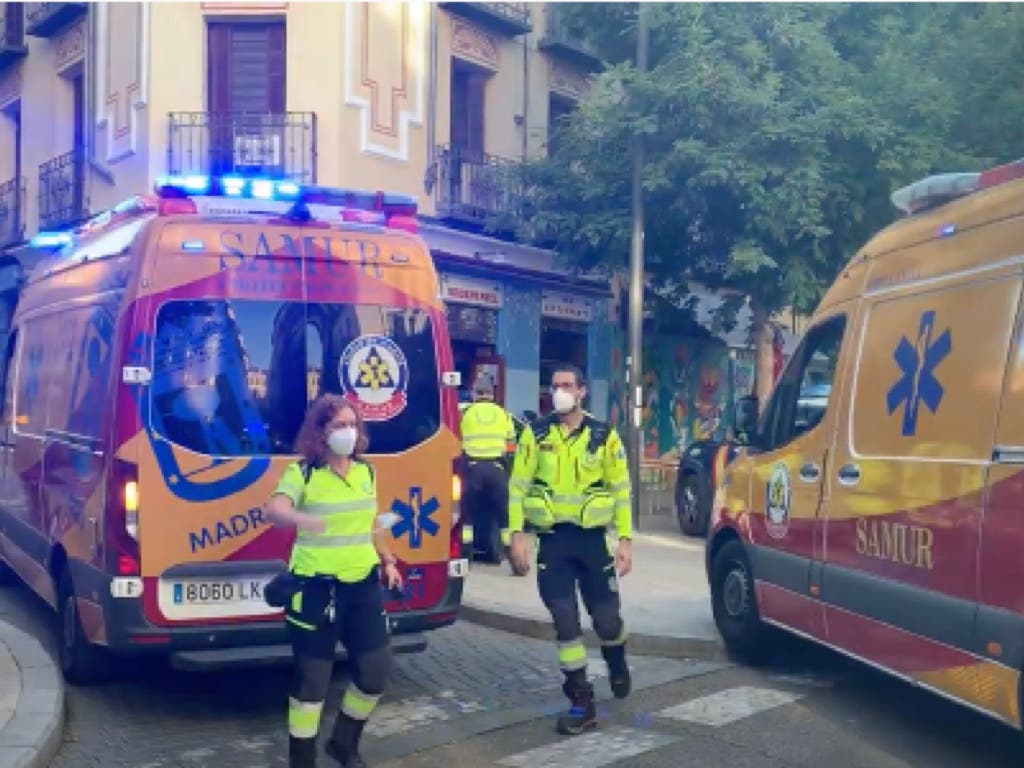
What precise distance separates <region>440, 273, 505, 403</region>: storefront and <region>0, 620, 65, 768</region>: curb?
1073 cm

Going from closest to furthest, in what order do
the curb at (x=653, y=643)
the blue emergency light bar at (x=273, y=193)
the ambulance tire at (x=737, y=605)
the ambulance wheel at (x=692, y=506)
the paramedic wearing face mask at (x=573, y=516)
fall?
the paramedic wearing face mask at (x=573, y=516) → the blue emergency light bar at (x=273, y=193) → the ambulance tire at (x=737, y=605) → the curb at (x=653, y=643) → the ambulance wheel at (x=692, y=506)

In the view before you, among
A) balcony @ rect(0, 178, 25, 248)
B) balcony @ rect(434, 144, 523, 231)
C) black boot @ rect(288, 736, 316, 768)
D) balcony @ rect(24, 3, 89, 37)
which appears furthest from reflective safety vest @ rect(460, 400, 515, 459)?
balcony @ rect(0, 178, 25, 248)

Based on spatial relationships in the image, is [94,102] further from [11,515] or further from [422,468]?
[422,468]

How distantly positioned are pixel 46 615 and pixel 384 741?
162 inches

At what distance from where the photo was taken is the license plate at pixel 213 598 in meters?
5.91

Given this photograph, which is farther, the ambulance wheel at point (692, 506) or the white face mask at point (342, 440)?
the ambulance wheel at point (692, 506)

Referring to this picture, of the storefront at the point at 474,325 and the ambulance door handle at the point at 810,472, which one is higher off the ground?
the storefront at the point at 474,325

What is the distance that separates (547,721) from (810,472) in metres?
1.97

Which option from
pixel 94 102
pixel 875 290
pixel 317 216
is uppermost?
pixel 94 102

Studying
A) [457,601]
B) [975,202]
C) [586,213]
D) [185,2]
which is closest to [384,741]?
[457,601]

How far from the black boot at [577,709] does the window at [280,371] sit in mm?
1483

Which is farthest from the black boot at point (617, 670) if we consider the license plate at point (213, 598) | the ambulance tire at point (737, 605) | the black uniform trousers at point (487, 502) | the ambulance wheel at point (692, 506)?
the ambulance wheel at point (692, 506)

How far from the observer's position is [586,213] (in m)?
16.6

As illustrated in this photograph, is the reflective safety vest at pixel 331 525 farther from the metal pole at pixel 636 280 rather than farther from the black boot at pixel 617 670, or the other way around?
the metal pole at pixel 636 280
